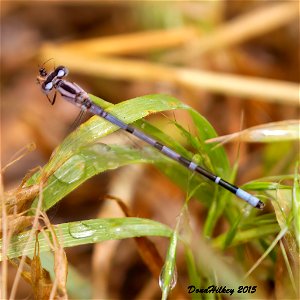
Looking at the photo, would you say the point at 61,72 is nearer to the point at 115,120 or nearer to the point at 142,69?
the point at 115,120

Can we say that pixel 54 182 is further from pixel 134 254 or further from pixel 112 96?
pixel 112 96

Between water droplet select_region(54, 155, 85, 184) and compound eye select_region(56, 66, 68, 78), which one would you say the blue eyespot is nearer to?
compound eye select_region(56, 66, 68, 78)

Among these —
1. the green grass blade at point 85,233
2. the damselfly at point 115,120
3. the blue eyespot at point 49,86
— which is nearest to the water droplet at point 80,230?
the green grass blade at point 85,233

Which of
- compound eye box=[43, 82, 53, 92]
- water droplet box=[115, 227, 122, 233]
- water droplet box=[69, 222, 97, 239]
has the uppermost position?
compound eye box=[43, 82, 53, 92]

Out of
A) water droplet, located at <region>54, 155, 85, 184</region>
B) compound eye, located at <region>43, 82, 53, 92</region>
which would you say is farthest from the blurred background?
water droplet, located at <region>54, 155, 85, 184</region>

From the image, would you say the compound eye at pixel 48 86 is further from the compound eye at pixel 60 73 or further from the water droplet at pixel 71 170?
the water droplet at pixel 71 170

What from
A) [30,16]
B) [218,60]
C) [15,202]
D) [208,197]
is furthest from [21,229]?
[30,16]

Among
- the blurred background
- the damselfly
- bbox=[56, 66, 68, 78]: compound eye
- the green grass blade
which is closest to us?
the green grass blade
